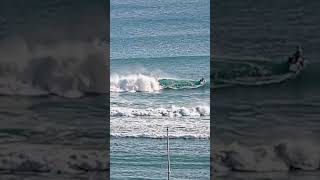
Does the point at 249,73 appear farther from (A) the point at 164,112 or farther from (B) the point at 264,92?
(A) the point at 164,112

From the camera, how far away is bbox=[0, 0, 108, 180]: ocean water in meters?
7.31

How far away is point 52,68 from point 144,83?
0.94 meters

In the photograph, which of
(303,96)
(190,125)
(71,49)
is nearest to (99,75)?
(71,49)

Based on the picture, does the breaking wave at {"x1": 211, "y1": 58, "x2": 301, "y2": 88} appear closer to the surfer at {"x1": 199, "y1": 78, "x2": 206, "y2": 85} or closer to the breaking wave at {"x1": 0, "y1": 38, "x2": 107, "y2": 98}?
the surfer at {"x1": 199, "y1": 78, "x2": 206, "y2": 85}

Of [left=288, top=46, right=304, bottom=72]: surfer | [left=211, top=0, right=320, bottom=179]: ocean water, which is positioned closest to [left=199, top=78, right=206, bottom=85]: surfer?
[left=211, top=0, right=320, bottom=179]: ocean water

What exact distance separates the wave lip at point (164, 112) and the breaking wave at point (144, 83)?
0.18 metres

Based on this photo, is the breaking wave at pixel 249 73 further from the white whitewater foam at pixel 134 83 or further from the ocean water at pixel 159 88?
the white whitewater foam at pixel 134 83

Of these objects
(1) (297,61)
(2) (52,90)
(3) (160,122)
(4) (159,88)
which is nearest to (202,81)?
(4) (159,88)

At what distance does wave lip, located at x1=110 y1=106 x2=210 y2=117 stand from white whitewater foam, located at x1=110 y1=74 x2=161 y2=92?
0.19 m

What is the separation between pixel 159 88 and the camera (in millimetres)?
7207

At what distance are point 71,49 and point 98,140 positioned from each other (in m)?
0.90

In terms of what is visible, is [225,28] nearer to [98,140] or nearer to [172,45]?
[172,45]

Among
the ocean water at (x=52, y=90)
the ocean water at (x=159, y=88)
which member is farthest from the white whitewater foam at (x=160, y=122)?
the ocean water at (x=52, y=90)

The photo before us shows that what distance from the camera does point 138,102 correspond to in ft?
23.8
